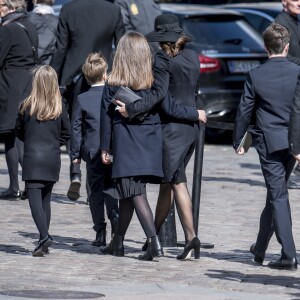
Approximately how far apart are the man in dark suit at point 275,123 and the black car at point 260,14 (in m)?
10.2

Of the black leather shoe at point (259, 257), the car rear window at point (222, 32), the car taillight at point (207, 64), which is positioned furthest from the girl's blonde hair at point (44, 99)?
the car rear window at point (222, 32)

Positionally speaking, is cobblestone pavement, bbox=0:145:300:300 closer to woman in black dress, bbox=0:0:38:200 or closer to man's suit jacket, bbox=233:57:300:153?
woman in black dress, bbox=0:0:38:200

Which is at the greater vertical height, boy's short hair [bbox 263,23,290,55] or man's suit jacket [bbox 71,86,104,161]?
boy's short hair [bbox 263,23,290,55]

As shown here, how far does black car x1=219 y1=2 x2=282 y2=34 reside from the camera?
19188 millimetres

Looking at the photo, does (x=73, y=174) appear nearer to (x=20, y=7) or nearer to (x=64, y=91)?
(x=64, y=91)

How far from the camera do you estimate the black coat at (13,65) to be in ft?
40.5

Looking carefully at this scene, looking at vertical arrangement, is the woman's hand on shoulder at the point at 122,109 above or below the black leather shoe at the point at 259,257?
above

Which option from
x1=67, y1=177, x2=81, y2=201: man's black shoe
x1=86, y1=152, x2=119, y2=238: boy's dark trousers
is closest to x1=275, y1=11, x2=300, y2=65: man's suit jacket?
x1=67, y1=177, x2=81, y2=201: man's black shoe

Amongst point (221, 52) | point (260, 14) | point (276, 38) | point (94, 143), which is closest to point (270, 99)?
point (276, 38)

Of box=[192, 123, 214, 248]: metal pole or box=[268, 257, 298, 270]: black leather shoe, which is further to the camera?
box=[192, 123, 214, 248]: metal pole

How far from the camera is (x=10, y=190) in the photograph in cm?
1246

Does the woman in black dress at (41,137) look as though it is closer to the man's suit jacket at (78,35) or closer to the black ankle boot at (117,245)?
the black ankle boot at (117,245)

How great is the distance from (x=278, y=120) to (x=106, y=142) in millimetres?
1202

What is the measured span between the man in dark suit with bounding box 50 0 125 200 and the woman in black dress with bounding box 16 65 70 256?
251cm
